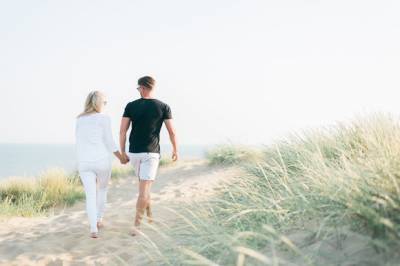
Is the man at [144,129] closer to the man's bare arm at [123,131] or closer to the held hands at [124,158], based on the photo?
the man's bare arm at [123,131]

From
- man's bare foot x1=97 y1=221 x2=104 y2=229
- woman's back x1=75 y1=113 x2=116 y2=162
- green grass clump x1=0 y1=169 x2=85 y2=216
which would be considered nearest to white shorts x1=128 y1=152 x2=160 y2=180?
woman's back x1=75 y1=113 x2=116 y2=162

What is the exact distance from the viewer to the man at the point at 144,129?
266 inches

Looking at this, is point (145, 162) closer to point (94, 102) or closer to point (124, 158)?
point (124, 158)

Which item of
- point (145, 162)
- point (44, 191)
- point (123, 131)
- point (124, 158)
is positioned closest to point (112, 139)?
point (123, 131)

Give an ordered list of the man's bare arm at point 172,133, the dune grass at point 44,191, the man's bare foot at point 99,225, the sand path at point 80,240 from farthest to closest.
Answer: the dune grass at point 44,191 → the man's bare foot at point 99,225 → the man's bare arm at point 172,133 → the sand path at point 80,240

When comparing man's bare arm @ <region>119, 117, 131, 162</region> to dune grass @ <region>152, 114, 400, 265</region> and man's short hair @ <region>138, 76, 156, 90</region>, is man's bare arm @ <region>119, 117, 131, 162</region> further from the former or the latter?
dune grass @ <region>152, 114, 400, 265</region>

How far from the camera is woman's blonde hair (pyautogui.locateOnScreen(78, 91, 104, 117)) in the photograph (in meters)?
6.67

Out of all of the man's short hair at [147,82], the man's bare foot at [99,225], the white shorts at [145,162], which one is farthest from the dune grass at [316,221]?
the man's bare foot at [99,225]

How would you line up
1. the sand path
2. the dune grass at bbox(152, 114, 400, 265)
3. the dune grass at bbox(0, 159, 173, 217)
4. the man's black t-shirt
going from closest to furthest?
the dune grass at bbox(152, 114, 400, 265) → the sand path → the man's black t-shirt → the dune grass at bbox(0, 159, 173, 217)

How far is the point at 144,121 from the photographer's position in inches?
266

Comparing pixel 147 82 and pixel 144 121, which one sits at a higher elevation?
pixel 147 82

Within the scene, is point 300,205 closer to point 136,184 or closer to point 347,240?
point 347,240

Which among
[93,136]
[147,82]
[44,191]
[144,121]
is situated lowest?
[44,191]

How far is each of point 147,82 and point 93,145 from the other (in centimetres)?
110
